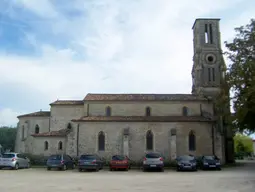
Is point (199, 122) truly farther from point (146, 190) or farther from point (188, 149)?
point (146, 190)

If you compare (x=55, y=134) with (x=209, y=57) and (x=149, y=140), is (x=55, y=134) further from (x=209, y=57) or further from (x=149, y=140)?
(x=209, y=57)

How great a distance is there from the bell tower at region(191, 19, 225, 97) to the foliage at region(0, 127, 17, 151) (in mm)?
45597

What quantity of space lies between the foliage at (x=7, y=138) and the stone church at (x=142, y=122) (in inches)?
1157

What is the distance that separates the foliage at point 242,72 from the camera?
82.0ft

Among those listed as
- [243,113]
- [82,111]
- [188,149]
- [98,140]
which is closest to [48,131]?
[82,111]

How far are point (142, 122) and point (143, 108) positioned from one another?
3379 millimetres

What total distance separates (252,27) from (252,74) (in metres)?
4.87

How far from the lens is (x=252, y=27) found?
1037 inches

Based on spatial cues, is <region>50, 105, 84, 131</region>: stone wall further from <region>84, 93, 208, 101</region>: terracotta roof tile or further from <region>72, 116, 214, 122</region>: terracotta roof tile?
<region>72, 116, 214, 122</region>: terracotta roof tile

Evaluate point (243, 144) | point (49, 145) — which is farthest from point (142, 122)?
point (243, 144)

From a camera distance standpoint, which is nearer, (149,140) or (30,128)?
(149,140)

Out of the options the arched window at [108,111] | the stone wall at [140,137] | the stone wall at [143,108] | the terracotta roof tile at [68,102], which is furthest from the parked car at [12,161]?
the arched window at [108,111]

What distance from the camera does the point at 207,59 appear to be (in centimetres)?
4206

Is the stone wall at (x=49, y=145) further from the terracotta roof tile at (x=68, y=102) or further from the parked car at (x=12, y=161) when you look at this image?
the parked car at (x=12, y=161)
